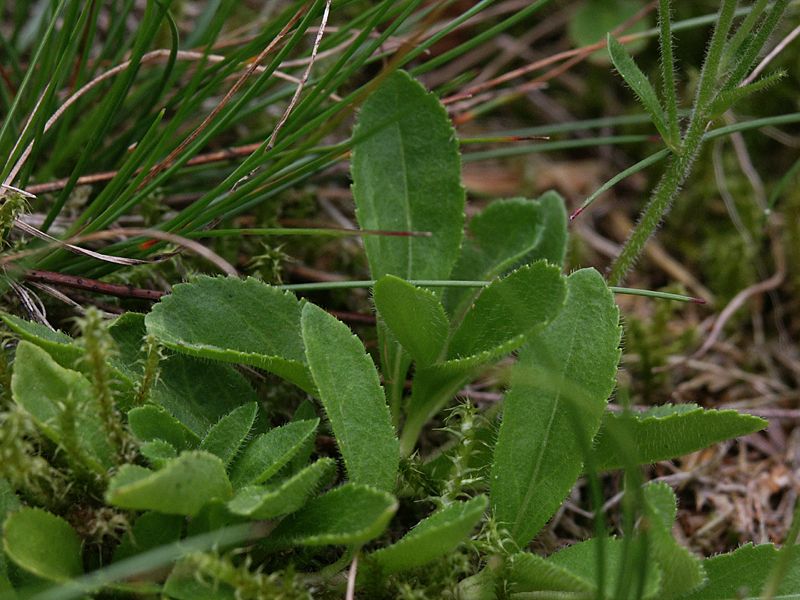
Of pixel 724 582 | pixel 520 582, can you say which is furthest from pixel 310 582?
pixel 724 582

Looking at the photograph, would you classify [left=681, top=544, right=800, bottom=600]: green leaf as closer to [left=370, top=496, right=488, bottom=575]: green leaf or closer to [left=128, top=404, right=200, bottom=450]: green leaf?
[left=370, top=496, right=488, bottom=575]: green leaf

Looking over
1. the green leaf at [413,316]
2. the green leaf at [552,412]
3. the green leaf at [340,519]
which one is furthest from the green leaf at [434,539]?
the green leaf at [413,316]

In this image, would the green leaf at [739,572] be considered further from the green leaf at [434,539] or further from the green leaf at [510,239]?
the green leaf at [510,239]

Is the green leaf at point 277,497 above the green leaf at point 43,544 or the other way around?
above

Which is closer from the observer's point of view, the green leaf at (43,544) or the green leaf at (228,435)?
the green leaf at (43,544)

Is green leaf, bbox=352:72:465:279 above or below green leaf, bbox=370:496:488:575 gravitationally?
above

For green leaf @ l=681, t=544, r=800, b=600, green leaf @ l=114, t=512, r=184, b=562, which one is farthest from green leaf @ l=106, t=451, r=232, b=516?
green leaf @ l=681, t=544, r=800, b=600
